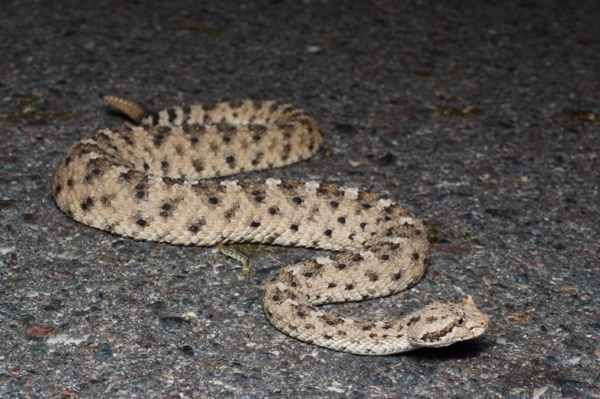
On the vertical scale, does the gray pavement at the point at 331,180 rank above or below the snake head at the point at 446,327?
below

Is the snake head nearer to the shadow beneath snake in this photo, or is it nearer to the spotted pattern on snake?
the spotted pattern on snake

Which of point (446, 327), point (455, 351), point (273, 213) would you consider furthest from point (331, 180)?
point (446, 327)

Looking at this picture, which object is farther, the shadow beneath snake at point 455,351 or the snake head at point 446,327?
the shadow beneath snake at point 455,351

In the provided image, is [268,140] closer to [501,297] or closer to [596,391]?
[501,297]

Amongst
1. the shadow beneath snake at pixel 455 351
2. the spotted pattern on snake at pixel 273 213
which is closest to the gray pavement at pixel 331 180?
the shadow beneath snake at pixel 455 351

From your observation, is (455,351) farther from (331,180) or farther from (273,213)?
(331,180)

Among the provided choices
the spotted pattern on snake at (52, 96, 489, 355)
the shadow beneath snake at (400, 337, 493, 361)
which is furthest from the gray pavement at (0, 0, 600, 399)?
the spotted pattern on snake at (52, 96, 489, 355)

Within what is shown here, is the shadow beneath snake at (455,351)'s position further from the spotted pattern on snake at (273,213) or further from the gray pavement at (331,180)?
the spotted pattern on snake at (273,213)

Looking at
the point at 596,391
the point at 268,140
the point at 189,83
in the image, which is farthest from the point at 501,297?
the point at 189,83
